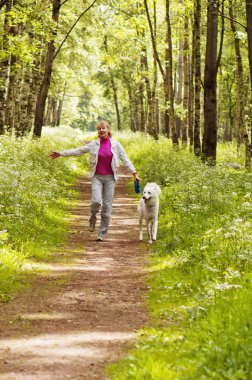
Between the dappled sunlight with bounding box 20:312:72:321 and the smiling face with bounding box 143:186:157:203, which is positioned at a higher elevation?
the smiling face with bounding box 143:186:157:203

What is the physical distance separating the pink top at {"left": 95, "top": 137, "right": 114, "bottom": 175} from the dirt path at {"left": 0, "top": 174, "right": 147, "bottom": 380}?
161cm

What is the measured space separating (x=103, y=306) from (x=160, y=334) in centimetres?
143

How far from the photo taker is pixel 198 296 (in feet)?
21.2

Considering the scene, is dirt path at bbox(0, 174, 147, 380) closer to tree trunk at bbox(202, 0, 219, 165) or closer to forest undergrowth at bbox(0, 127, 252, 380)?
forest undergrowth at bbox(0, 127, 252, 380)

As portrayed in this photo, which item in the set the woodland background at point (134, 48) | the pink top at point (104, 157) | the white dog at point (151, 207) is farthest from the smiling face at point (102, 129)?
the woodland background at point (134, 48)

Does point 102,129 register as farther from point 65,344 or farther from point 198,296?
point 65,344

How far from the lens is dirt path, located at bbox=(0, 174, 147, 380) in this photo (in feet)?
15.8

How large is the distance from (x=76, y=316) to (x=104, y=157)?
5.24 metres

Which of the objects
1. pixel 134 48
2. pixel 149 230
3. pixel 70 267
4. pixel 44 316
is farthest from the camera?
pixel 134 48

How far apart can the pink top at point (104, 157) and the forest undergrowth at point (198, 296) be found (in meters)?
1.83

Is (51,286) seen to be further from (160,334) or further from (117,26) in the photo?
(117,26)

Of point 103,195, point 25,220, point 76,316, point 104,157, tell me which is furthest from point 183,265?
point 25,220

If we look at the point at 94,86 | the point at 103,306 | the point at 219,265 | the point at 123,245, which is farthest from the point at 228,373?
the point at 94,86

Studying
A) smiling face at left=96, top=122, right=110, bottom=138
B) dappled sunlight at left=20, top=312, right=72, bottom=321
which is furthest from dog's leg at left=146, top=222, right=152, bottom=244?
dappled sunlight at left=20, top=312, right=72, bottom=321
